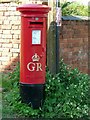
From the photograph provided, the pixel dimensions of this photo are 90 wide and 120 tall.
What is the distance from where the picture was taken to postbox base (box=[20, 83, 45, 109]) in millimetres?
6320

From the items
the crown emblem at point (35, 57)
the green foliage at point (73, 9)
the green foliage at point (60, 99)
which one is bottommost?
the green foliage at point (60, 99)

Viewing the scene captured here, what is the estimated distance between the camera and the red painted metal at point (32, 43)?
627 cm

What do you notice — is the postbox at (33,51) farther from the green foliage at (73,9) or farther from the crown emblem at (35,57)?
the green foliage at (73,9)

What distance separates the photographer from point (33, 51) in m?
6.31

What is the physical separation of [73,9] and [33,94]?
229 inches

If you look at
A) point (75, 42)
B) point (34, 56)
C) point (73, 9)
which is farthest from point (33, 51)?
point (73, 9)

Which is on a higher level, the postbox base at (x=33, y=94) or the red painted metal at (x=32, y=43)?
the red painted metal at (x=32, y=43)

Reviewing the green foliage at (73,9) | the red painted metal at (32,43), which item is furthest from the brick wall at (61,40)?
the red painted metal at (32,43)

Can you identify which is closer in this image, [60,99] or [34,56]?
[34,56]

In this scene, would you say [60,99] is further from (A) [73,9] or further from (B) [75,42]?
(A) [73,9]

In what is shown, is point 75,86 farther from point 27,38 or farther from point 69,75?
point 27,38

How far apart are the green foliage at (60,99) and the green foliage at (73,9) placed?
3.82m

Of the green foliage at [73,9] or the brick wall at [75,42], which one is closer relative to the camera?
the brick wall at [75,42]

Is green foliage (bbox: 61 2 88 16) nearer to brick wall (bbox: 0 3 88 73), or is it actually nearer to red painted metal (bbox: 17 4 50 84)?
brick wall (bbox: 0 3 88 73)
